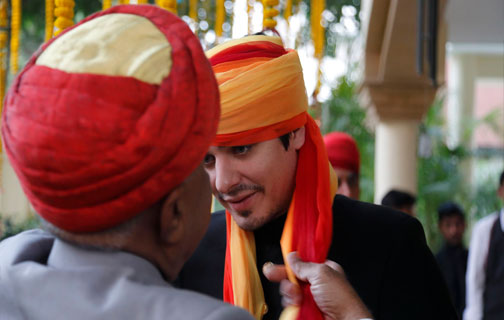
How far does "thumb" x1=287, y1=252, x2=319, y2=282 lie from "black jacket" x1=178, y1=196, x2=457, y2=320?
230 mm

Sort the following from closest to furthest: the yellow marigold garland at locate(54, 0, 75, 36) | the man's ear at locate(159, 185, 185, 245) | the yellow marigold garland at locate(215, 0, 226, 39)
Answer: the man's ear at locate(159, 185, 185, 245), the yellow marigold garland at locate(54, 0, 75, 36), the yellow marigold garland at locate(215, 0, 226, 39)

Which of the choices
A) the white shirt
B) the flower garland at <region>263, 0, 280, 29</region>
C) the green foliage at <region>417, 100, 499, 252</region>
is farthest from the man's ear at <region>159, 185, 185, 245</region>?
the green foliage at <region>417, 100, 499, 252</region>

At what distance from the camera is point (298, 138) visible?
2021 mm

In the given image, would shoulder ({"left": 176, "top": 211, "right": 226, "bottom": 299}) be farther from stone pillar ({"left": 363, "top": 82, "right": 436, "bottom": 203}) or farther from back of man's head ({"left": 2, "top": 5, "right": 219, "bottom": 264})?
stone pillar ({"left": 363, "top": 82, "right": 436, "bottom": 203})

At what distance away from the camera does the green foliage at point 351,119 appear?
11.8 metres

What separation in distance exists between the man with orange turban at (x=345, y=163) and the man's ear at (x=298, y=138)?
1444 millimetres

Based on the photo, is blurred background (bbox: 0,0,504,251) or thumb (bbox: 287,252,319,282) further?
blurred background (bbox: 0,0,504,251)

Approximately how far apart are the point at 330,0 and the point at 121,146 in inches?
404

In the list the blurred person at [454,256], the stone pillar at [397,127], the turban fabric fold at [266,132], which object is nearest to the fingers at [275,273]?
the turban fabric fold at [266,132]

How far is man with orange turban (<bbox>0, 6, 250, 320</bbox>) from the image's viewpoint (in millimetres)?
1005

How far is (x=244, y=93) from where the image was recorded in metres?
1.88

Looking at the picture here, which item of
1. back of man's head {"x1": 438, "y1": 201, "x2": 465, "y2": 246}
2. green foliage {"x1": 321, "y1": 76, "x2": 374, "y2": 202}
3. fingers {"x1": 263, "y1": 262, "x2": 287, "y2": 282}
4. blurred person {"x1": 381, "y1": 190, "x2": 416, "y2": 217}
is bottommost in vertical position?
Answer: green foliage {"x1": 321, "y1": 76, "x2": 374, "y2": 202}

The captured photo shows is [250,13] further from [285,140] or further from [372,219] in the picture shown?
[372,219]

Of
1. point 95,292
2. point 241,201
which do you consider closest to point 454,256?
point 241,201
